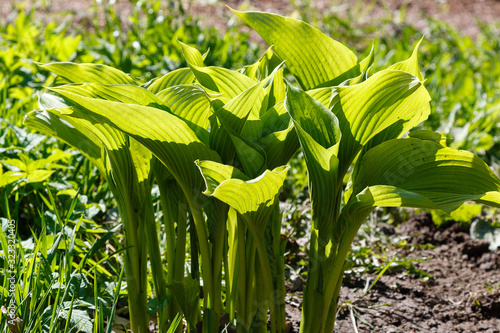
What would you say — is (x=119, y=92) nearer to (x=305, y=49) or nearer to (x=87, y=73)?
(x=87, y=73)

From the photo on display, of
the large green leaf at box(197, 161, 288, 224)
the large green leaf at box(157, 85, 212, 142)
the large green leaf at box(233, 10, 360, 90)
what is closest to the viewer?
the large green leaf at box(197, 161, 288, 224)

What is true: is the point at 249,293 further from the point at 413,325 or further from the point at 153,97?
the point at 413,325

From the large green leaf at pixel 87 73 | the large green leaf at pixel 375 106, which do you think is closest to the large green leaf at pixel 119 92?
the large green leaf at pixel 87 73

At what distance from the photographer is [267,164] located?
1.33 metres

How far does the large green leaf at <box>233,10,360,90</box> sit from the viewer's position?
139 centimetres

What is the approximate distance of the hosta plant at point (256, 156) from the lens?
117cm

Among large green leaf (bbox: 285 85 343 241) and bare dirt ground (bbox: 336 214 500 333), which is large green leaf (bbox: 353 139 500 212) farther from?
bare dirt ground (bbox: 336 214 500 333)

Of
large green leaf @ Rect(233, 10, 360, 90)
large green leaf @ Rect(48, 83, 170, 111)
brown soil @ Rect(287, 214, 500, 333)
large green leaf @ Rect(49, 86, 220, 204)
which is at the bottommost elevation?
brown soil @ Rect(287, 214, 500, 333)

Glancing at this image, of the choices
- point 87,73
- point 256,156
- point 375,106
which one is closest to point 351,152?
point 375,106

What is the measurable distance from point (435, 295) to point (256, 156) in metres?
1.31

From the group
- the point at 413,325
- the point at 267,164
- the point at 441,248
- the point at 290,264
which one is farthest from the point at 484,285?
the point at 267,164

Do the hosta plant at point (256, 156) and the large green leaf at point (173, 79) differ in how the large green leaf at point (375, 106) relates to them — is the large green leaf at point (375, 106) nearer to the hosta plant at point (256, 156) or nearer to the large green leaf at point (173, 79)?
the hosta plant at point (256, 156)

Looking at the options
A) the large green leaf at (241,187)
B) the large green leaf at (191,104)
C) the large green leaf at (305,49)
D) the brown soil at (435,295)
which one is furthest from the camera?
the brown soil at (435,295)

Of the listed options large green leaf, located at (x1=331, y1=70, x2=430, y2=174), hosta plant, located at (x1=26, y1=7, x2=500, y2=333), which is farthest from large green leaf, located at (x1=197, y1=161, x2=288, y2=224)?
large green leaf, located at (x1=331, y1=70, x2=430, y2=174)
